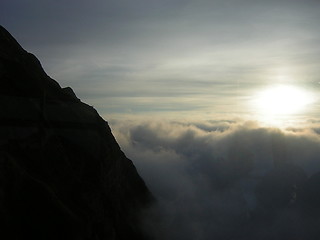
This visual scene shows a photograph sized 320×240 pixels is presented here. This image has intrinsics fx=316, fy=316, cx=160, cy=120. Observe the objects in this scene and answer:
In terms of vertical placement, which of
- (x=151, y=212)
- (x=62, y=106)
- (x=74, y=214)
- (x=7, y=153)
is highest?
(x=62, y=106)

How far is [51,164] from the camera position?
60.4 meters

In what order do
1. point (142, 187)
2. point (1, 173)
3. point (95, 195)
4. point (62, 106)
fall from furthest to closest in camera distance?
point (142, 187) → point (62, 106) → point (95, 195) → point (1, 173)

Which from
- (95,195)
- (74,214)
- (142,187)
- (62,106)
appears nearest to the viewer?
(74,214)

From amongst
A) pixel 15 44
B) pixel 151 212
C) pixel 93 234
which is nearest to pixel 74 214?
pixel 93 234

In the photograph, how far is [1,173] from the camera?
4856cm

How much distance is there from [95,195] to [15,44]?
41.9 m

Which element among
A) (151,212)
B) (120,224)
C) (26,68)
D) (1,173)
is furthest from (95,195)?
(151,212)

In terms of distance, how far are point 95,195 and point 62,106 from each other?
849 inches

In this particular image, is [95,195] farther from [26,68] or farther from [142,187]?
[142,187]

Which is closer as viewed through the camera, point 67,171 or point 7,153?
point 7,153

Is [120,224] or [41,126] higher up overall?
[41,126]

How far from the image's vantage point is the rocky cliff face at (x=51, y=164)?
49750mm

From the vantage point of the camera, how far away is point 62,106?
238ft

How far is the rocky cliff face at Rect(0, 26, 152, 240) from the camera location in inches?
1959
